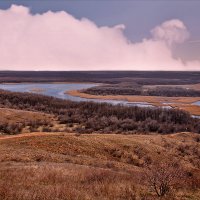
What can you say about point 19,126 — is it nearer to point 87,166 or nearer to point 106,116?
point 106,116

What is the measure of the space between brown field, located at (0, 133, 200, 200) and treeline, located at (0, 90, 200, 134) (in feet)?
52.5

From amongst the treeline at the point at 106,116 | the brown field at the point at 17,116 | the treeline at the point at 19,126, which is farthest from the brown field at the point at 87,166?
the brown field at the point at 17,116

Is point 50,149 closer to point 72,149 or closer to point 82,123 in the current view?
point 72,149

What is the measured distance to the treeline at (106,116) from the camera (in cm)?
5769

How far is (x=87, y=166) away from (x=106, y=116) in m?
51.0

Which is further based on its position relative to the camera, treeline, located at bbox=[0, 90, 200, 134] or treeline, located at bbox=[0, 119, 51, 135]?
treeline, located at bbox=[0, 90, 200, 134]

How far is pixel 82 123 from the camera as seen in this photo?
Answer: 60.8m

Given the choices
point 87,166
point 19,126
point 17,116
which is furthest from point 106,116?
point 87,166

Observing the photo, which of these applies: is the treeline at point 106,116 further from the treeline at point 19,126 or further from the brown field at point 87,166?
the brown field at point 87,166

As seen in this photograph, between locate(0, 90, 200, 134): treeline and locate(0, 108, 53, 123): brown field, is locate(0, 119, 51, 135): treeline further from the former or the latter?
locate(0, 90, 200, 134): treeline

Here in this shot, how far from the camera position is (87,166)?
20203 mm

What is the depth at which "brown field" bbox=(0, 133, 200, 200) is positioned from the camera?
11.5m

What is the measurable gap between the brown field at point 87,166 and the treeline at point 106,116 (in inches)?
630

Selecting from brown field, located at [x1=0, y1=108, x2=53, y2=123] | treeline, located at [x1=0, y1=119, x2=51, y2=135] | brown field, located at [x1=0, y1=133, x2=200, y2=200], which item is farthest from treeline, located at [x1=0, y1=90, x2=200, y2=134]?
brown field, located at [x1=0, y1=133, x2=200, y2=200]
